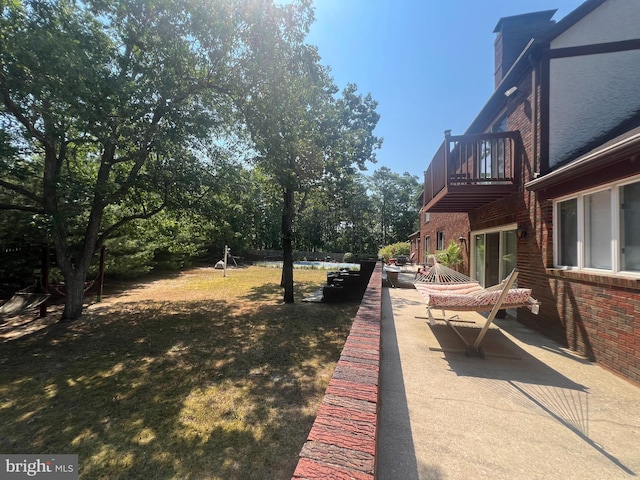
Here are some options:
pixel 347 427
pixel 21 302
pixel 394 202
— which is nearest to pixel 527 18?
pixel 347 427

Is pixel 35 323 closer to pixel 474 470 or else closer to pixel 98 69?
pixel 98 69

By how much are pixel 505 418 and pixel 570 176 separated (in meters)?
3.66

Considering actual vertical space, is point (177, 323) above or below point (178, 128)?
below

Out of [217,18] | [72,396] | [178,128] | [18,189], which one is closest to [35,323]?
[18,189]

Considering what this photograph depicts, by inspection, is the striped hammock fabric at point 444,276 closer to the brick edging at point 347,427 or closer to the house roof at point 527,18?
the brick edging at point 347,427

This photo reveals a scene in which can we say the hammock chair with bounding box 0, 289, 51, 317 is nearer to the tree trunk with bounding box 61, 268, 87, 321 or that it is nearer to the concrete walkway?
the tree trunk with bounding box 61, 268, 87, 321

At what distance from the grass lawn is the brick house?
3.87 meters

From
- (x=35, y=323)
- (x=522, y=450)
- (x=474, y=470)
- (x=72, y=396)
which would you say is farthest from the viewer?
(x=35, y=323)

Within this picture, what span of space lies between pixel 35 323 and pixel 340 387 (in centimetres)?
877

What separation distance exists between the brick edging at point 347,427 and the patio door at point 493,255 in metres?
5.54

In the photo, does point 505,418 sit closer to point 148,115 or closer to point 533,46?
point 533,46

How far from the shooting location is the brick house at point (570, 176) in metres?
3.39

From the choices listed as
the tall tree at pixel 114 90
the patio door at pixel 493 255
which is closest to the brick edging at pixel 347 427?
the patio door at pixel 493 255

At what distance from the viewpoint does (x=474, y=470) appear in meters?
1.87
